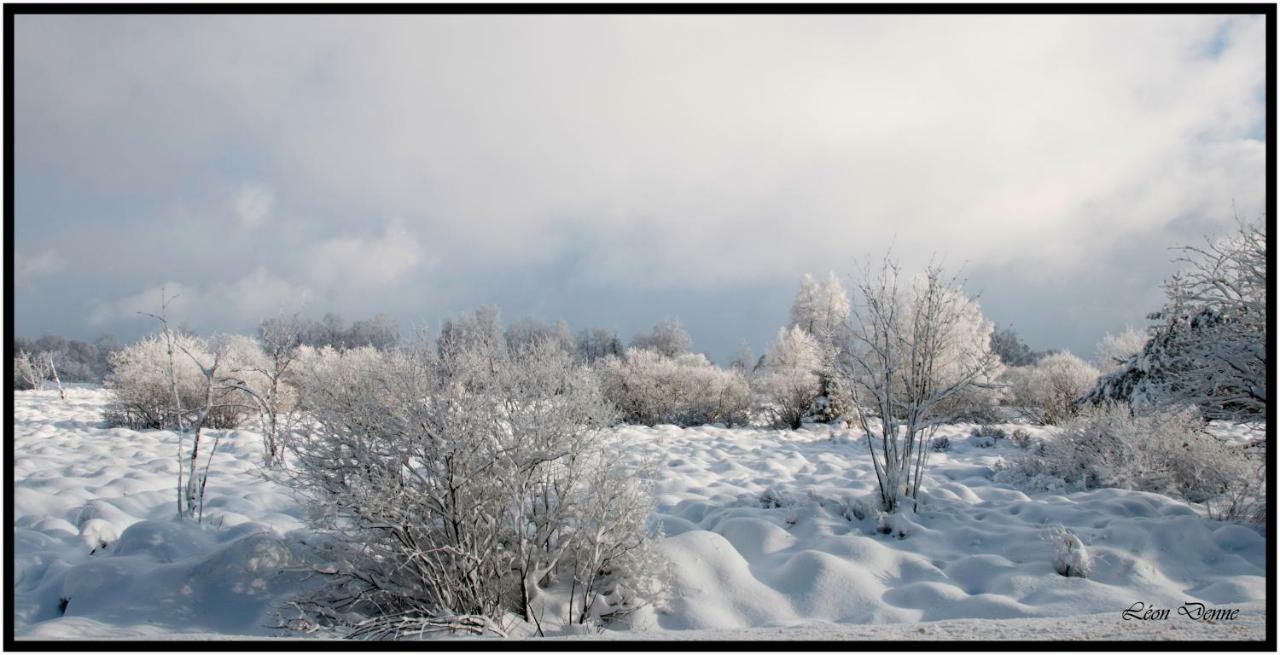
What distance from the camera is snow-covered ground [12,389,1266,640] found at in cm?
401

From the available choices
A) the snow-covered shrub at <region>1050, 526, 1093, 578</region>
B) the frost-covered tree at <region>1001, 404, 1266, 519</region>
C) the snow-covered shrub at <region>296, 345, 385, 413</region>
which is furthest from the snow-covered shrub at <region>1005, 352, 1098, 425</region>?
the snow-covered shrub at <region>296, 345, 385, 413</region>

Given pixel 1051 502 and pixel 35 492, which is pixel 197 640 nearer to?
pixel 35 492

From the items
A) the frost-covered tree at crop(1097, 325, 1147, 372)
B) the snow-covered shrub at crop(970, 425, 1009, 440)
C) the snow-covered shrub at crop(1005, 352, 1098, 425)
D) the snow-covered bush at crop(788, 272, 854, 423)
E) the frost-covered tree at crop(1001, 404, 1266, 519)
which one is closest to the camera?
Result: the frost-covered tree at crop(1001, 404, 1266, 519)

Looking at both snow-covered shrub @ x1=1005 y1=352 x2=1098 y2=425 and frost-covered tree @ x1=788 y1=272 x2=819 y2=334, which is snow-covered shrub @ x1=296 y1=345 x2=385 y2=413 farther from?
frost-covered tree @ x1=788 y1=272 x2=819 y2=334

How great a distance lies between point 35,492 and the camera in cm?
692

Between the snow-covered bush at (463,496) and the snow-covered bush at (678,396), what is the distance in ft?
40.3

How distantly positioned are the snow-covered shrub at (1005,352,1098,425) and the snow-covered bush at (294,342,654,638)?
1502cm

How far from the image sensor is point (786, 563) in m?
5.28

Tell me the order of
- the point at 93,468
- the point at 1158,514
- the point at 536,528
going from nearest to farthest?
the point at 536,528 → the point at 1158,514 → the point at 93,468

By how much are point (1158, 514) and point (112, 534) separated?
9933mm

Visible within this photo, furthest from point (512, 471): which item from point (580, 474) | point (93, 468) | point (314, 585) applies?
point (93, 468)

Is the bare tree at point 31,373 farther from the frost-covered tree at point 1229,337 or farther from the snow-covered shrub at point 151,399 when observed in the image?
the frost-covered tree at point 1229,337

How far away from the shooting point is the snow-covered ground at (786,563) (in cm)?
401

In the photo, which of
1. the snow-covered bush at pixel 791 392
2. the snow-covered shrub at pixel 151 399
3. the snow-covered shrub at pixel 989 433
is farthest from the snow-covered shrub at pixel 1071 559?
the snow-covered shrub at pixel 151 399
